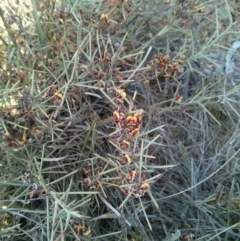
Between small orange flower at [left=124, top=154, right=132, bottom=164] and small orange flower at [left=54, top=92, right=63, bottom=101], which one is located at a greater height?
small orange flower at [left=54, top=92, right=63, bottom=101]

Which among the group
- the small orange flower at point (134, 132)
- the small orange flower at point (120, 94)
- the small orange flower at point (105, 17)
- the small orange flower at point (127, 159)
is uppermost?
the small orange flower at point (105, 17)

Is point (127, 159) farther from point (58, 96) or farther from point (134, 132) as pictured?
point (58, 96)

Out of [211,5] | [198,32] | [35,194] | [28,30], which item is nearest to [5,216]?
[35,194]

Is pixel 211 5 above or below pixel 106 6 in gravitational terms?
below

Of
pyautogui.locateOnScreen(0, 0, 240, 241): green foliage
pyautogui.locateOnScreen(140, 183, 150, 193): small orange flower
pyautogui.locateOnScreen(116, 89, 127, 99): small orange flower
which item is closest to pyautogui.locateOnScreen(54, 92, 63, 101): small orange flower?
pyautogui.locateOnScreen(0, 0, 240, 241): green foliage

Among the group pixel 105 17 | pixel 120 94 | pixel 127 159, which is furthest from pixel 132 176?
pixel 105 17

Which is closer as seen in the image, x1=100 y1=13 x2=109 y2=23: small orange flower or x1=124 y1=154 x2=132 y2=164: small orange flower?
x1=124 y1=154 x2=132 y2=164: small orange flower

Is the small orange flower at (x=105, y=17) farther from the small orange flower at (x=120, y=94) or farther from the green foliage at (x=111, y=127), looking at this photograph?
the small orange flower at (x=120, y=94)

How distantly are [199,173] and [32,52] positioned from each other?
0.48 metres

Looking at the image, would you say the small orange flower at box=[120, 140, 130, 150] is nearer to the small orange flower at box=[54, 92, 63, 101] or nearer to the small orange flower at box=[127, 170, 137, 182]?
the small orange flower at box=[127, 170, 137, 182]

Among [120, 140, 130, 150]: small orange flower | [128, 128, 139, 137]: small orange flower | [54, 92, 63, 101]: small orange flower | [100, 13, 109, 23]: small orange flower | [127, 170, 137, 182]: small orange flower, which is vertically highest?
[100, 13, 109, 23]: small orange flower

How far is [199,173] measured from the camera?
1.31 metres

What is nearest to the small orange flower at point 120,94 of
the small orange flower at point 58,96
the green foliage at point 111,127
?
the green foliage at point 111,127

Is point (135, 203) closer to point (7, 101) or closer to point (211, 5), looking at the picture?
point (7, 101)
